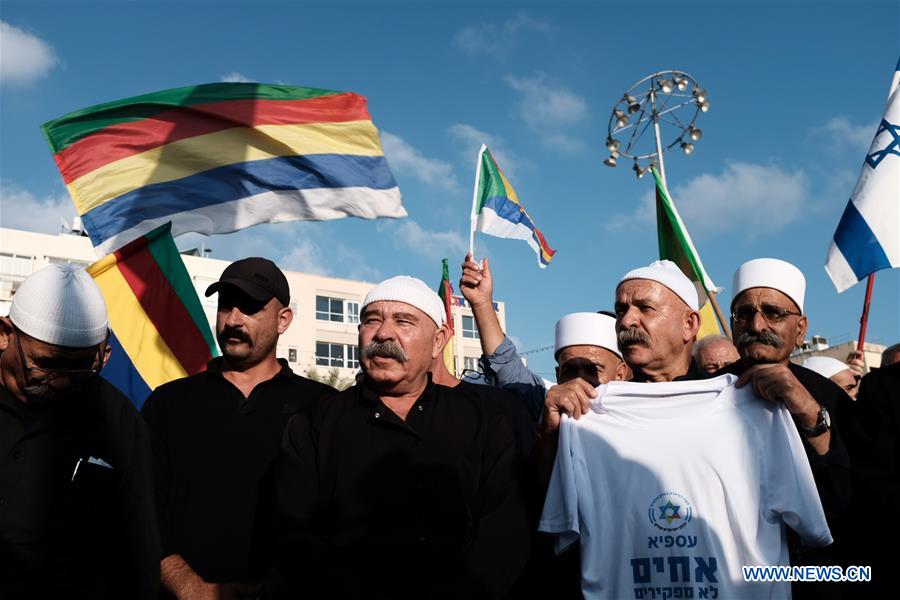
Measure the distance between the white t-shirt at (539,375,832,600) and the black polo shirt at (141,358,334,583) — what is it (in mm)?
1366

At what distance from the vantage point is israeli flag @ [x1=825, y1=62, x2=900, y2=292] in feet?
19.4

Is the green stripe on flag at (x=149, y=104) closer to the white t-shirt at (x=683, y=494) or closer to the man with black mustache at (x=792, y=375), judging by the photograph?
the man with black mustache at (x=792, y=375)

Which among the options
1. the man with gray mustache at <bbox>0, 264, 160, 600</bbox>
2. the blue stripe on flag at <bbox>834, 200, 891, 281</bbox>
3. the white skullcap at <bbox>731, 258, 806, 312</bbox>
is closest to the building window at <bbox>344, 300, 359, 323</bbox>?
the blue stripe on flag at <bbox>834, 200, 891, 281</bbox>

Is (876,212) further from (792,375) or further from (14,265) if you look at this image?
(14,265)

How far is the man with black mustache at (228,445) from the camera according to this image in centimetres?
356

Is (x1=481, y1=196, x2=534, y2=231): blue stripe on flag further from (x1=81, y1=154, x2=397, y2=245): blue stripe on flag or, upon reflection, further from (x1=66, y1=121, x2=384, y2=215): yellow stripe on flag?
(x1=66, y1=121, x2=384, y2=215): yellow stripe on flag

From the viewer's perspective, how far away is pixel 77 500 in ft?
9.98

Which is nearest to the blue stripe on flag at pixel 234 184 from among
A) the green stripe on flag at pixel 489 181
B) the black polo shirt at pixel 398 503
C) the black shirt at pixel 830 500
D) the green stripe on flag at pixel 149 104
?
the green stripe on flag at pixel 149 104

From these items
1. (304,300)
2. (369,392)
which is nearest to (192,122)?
(369,392)

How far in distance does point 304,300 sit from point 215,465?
49695 mm

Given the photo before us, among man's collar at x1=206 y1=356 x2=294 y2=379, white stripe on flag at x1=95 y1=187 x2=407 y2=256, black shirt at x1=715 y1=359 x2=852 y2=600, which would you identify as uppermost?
white stripe on flag at x1=95 y1=187 x2=407 y2=256

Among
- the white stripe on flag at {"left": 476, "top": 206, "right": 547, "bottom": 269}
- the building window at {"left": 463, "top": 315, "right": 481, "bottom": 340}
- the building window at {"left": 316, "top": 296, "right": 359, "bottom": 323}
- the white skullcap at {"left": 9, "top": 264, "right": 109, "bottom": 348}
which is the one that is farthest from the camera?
the building window at {"left": 463, "top": 315, "right": 481, "bottom": 340}

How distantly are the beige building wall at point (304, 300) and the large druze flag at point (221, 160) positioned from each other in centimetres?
3834

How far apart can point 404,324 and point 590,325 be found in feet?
5.52
